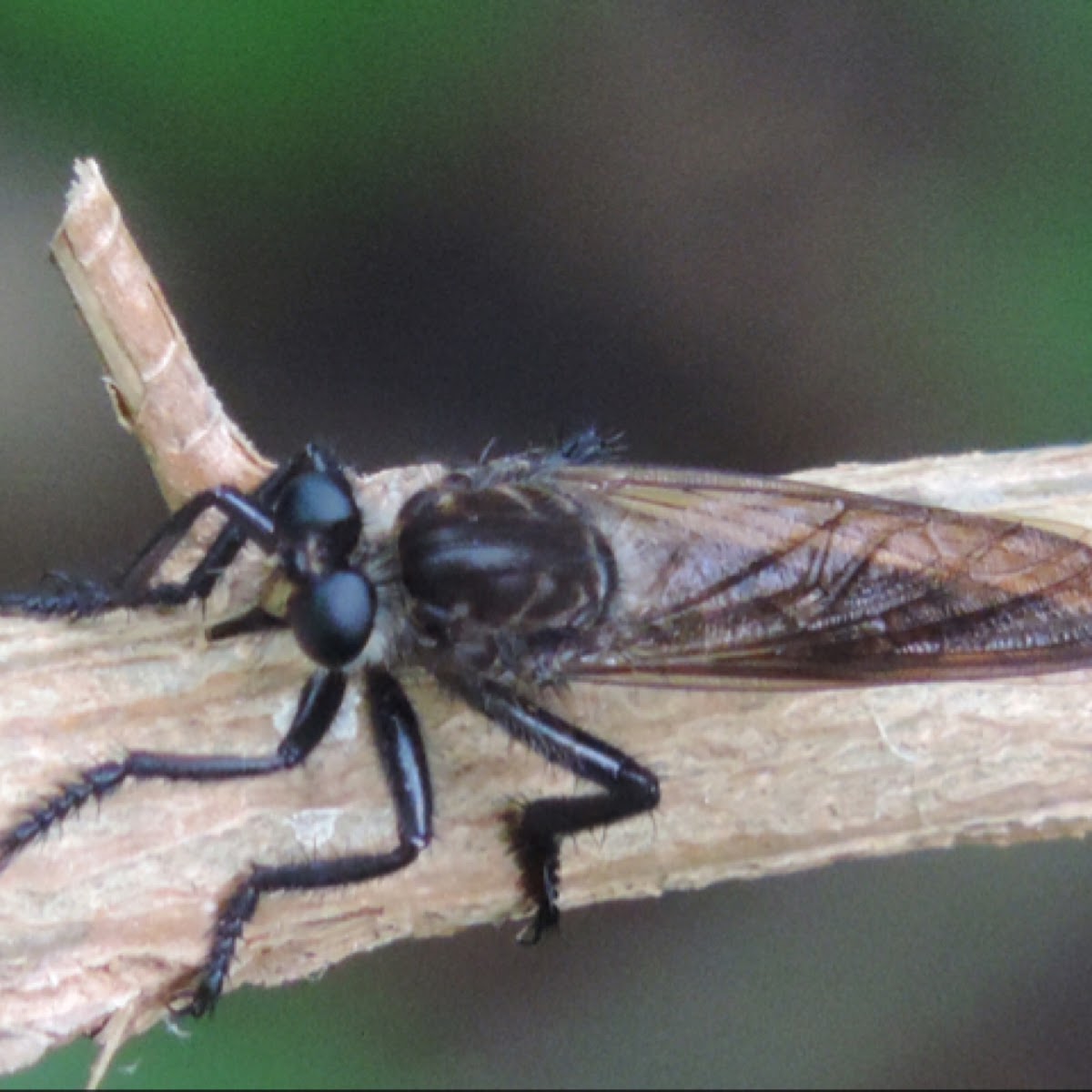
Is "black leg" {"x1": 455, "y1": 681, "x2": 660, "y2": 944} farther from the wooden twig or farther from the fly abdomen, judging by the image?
the fly abdomen

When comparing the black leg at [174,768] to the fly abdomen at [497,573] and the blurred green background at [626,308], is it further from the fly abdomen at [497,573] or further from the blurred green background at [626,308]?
the blurred green background at [626,308]

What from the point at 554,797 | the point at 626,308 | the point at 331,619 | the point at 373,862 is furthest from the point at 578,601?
the point at 626,308

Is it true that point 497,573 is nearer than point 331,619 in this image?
No

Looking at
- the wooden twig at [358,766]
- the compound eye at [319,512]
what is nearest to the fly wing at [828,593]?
the wooden twig at [358,766]

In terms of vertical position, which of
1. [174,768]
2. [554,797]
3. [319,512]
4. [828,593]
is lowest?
[174,768]

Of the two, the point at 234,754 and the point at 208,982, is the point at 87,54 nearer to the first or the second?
the point at 234,754

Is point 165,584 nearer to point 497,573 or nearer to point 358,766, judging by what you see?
point 358,766
